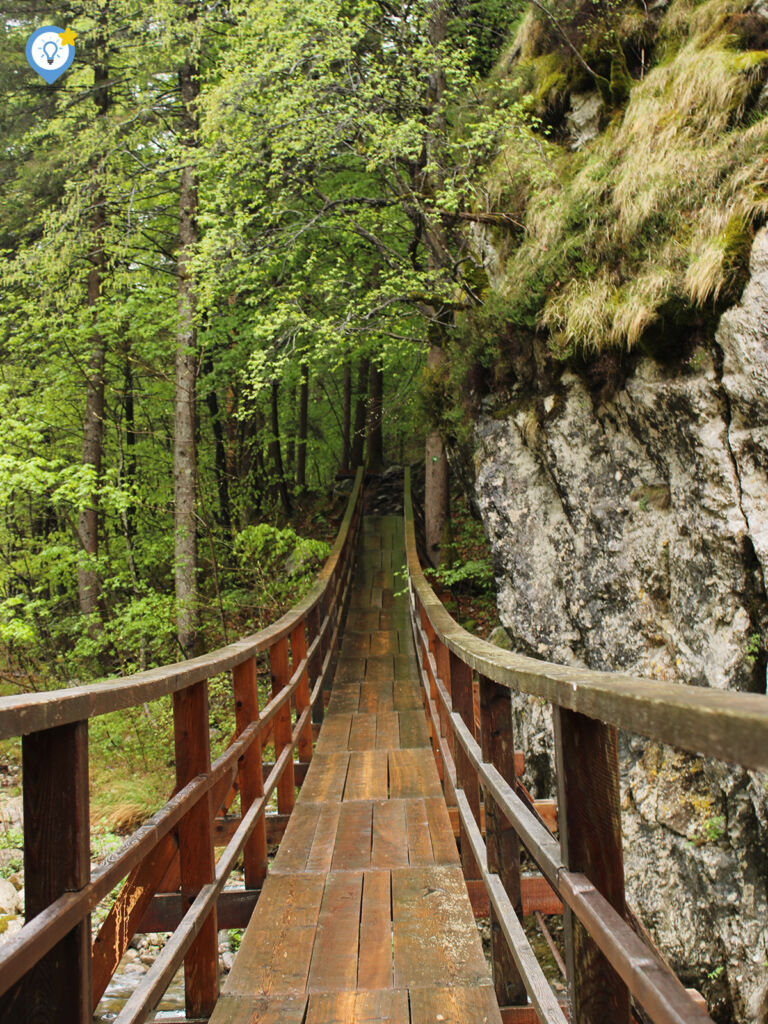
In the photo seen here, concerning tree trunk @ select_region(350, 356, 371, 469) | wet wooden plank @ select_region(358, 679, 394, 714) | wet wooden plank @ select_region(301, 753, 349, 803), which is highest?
tree trunk @ select_region(350, 356, 371, 469)

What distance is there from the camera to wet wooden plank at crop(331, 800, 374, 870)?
11.9ft

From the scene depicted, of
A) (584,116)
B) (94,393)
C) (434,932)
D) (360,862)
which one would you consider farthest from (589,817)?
(94,393)

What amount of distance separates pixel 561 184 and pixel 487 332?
167 cm

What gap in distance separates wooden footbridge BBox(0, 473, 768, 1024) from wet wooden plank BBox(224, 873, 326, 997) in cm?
1

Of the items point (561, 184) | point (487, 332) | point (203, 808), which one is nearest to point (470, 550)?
point (487, 332)

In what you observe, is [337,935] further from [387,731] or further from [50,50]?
[50,50]

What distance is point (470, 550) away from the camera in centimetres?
1231

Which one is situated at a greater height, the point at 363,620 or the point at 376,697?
the point at 363,620

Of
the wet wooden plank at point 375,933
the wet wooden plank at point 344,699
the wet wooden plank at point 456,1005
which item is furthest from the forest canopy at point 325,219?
the wet wooden plank at point 456,1005

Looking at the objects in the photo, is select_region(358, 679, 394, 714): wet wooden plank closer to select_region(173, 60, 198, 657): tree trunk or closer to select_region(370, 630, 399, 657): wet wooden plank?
select_region(370, 630, 399, 657): wet wooden plank

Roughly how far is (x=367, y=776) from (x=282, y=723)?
1053 millimetres

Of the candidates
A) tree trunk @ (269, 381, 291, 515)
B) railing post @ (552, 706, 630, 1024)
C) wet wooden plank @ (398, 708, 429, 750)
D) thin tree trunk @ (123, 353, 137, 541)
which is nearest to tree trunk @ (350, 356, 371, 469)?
tree trunk @ (269, 381, 291, 515)

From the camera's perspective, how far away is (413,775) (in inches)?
199

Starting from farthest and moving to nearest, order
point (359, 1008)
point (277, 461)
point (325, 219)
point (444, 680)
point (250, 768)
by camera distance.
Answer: point (277, 461)
point (325, 219)
point (444, 680)
point (250, 768)
point (359, 1008)
